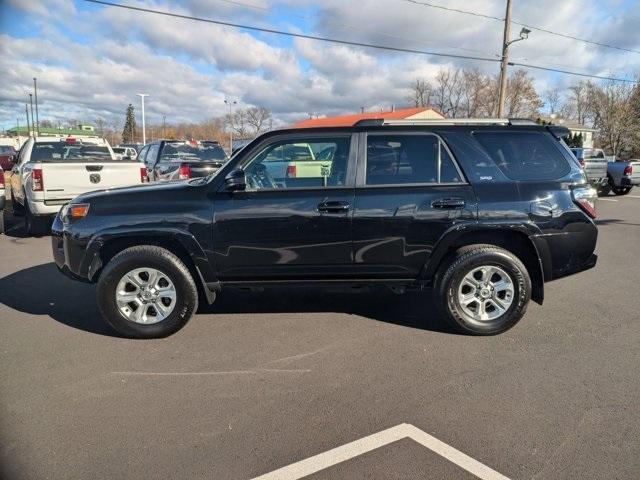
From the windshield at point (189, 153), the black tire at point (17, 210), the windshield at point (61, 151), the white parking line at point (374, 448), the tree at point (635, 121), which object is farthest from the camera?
the tree at point (635, 121)

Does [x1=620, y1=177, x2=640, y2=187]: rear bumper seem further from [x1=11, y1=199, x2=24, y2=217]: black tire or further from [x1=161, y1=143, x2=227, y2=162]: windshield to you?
[x1=11, y1=199, x2=24, y2=217]: black tire

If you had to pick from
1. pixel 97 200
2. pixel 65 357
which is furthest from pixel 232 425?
pixel 97 200

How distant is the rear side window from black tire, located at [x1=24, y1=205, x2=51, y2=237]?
7747 mm

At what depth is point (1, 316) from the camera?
475 centimetres

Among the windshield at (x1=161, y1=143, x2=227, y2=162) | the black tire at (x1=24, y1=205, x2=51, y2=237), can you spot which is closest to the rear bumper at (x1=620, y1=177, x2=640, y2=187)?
the windshield at (x1=161, y1=143, x2=227, y2=162)

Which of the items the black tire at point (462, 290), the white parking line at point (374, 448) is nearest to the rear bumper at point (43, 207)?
the black tire at point (462, 290)

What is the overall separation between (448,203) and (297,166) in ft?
4.64

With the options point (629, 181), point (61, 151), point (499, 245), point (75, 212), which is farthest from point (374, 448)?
point (629, 181)

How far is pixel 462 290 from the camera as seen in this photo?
432cm

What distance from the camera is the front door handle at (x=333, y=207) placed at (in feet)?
13.6

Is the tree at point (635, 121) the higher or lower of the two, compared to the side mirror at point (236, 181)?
higher

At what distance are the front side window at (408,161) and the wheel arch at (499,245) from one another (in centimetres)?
51

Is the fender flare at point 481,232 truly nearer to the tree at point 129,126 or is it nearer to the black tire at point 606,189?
the black tire at point 606,189

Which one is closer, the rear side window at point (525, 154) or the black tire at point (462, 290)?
the black tire at point (462, 290)
